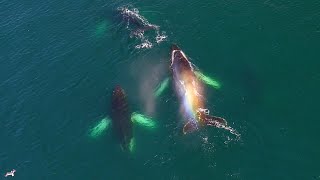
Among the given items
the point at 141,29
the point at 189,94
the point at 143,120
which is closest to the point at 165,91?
the point at 189,94

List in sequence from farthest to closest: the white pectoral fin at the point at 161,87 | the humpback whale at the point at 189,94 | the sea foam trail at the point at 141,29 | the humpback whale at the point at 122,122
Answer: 1. the sea foam trail at the point at 141,29
2. the white pectoral fin at the point at 161,87
3. the humpback whale at the point at 122,122
4. the humpback whale at the point at 189,94

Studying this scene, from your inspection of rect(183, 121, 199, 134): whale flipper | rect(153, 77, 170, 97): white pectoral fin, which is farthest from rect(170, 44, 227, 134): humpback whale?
rect(153, 77, 170, 97): white pectoral fin

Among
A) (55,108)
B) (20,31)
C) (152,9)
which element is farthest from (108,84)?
(20,31)

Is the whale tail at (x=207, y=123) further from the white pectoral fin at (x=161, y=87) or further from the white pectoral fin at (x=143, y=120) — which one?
the white pectoral fin at (x=161, y=87)

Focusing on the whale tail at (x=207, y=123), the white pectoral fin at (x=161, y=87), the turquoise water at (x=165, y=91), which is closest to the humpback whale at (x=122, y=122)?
the turquoise water at (x=165, y=91)

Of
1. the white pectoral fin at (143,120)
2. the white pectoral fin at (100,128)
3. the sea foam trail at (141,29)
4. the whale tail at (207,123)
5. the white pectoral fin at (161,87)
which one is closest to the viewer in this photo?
the whale tail at (207,123)

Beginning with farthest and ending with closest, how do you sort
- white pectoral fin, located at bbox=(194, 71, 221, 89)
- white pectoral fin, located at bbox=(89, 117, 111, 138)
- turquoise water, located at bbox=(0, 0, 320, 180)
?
1. white pectoral fin, located at bbox=(194, 71, 221, 89)
2. white pectoral fin, located at bbox=(89, 117, 111, 138)
3. turquoise water, located at bbox=(0, 0, 320, 180)

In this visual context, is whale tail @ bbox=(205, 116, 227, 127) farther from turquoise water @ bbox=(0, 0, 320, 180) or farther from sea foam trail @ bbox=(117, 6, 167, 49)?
sea foam trail @ bbox=(117, 6, 167, 49)
